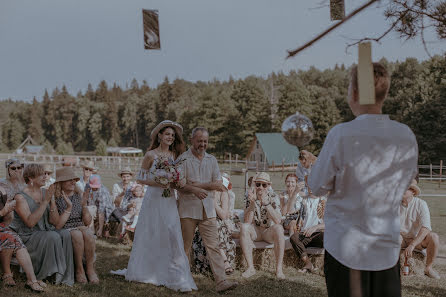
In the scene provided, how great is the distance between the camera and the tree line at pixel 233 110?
3875 cm

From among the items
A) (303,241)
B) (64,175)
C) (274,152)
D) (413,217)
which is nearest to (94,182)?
(64,175)

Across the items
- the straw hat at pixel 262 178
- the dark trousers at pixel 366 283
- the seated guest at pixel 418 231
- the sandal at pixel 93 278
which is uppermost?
the straw hat at pixel 262 178

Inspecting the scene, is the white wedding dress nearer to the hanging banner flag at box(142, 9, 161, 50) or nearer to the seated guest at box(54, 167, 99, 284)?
the seated guest at box(54, 167, 99, 284)

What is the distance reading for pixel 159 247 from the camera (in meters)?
5.16

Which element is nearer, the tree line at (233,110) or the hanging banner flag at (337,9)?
the hanging banner flag at (337,9)

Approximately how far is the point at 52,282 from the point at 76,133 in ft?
317

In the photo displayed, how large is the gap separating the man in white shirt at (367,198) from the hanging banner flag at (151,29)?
3.76 metres

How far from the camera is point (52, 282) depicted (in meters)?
5.10

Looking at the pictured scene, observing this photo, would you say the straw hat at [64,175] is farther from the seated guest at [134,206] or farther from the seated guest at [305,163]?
the seated guest at [305,163]

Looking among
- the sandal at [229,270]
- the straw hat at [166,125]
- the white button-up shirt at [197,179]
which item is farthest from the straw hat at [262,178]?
the straw hat at [166,125]

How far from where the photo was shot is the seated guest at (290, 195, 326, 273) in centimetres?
618

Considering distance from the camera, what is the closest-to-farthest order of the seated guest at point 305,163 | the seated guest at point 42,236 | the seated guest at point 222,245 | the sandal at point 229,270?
the seated guest at point 42,236 → the sandal at point 229,270 → the seated guest at point 222,245 → the seated guest at point 305,163

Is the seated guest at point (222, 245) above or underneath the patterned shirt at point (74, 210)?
underneath

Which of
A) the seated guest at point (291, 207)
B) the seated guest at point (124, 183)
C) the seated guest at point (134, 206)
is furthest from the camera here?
the seated guest at point (124, 183)
